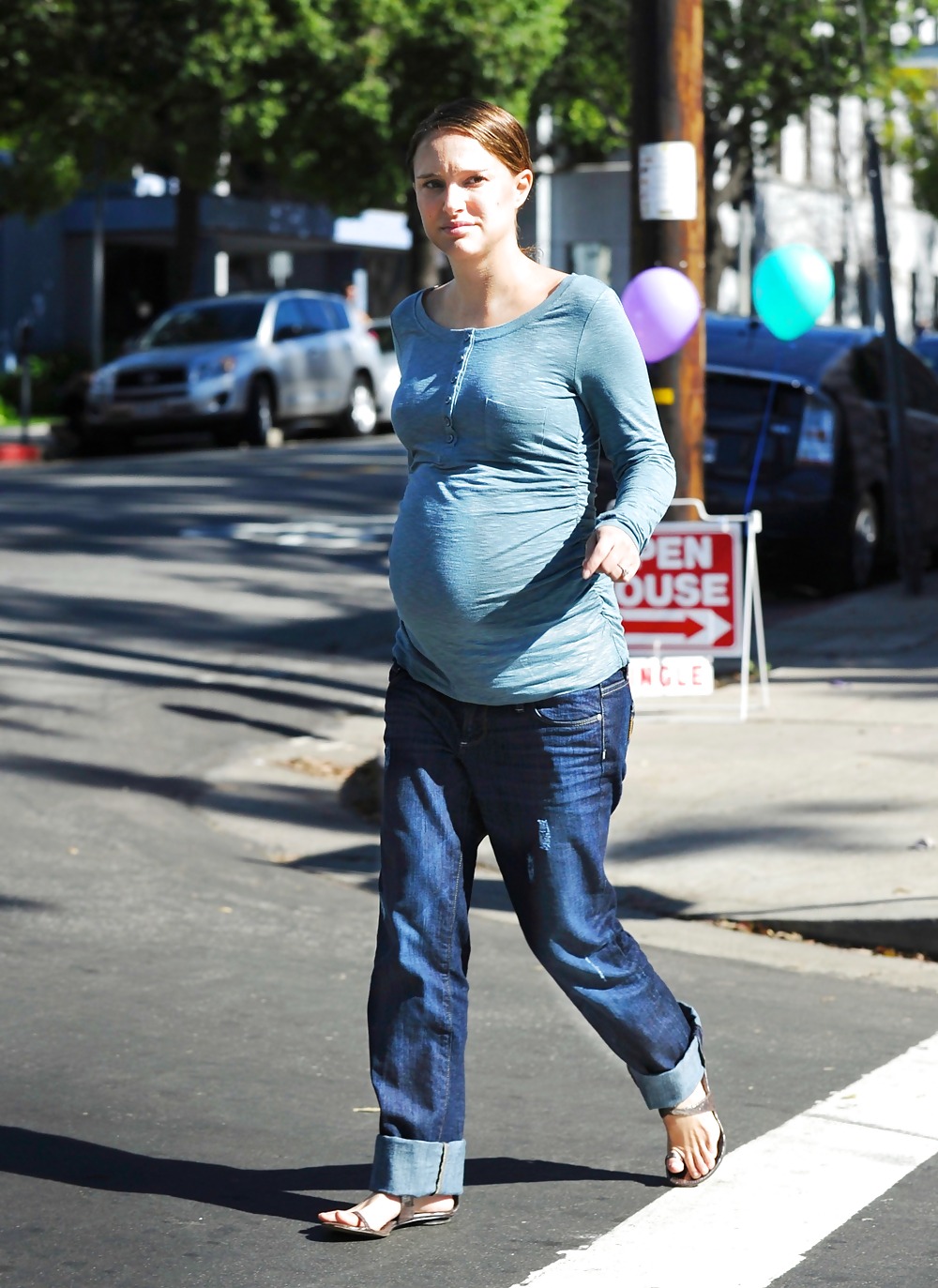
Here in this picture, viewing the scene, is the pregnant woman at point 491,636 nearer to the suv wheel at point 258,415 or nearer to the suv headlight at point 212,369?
the suv headlight at point 212,369

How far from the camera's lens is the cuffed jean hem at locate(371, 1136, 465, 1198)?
3668 mm

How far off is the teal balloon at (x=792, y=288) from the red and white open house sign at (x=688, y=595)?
1.34 meters

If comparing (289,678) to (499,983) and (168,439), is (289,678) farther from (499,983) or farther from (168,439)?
(168,439)

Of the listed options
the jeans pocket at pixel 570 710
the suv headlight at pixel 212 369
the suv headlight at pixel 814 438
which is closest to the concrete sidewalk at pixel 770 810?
the suv headlight at pixel 814 438

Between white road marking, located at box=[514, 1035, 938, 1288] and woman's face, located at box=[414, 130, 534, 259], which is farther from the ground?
woman's face, located at box=[414, 130, 534, 259]

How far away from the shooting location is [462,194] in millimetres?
3582

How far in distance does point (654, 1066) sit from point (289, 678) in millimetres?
6894

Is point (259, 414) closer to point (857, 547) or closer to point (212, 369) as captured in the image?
point (212, 369)

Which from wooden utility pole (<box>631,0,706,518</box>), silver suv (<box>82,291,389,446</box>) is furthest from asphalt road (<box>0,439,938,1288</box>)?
silver suv (<box>82,291,389,446</box>)

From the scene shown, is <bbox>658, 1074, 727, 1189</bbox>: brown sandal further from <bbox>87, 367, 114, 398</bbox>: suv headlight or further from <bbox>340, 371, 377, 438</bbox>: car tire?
<bbox>340, 371, 377, 438</bbox>: car tire

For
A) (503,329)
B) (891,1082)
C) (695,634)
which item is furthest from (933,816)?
(503,329)

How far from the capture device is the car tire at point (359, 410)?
27.3 metres

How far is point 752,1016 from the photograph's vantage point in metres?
5.29

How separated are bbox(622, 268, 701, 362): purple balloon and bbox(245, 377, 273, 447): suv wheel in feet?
54.7
